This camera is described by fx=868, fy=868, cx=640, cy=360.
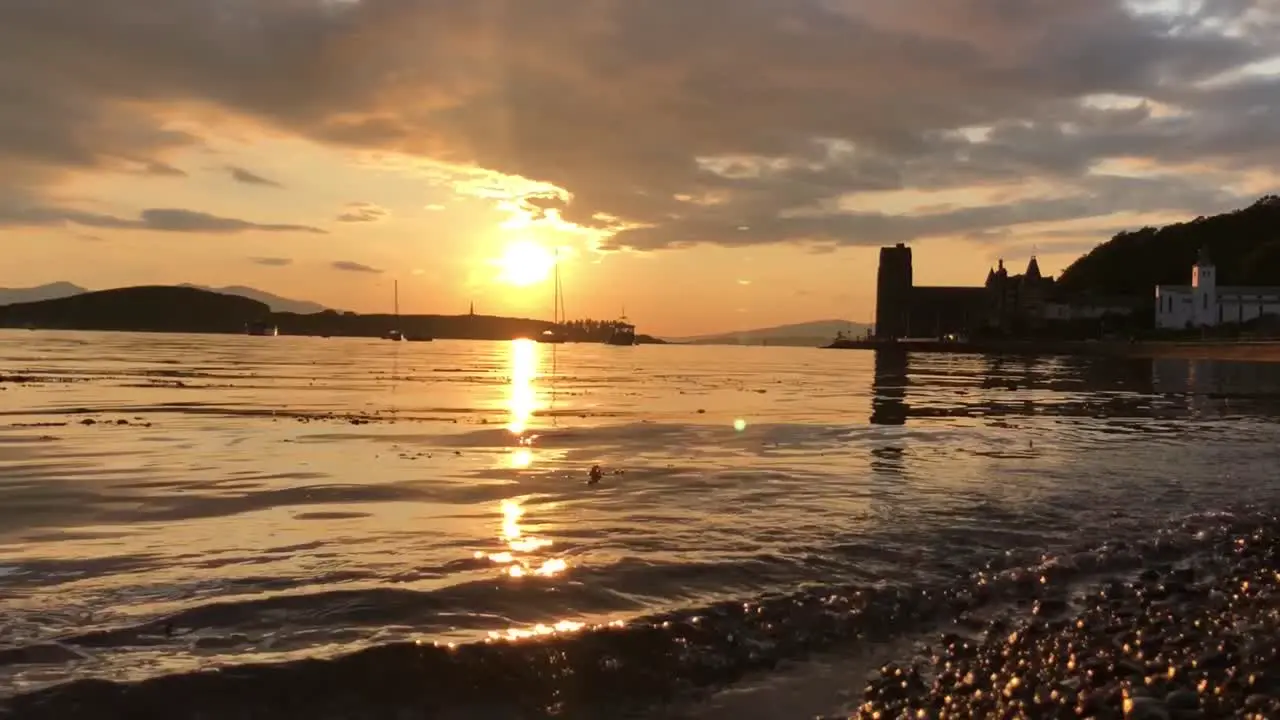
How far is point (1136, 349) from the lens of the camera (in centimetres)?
11500

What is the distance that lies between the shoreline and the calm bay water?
81.1 meters

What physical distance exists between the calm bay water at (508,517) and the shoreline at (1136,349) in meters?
81.1

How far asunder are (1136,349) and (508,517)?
12410 cm

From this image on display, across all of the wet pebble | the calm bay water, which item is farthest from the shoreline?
the wet pebble

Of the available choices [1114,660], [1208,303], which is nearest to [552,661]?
[1114,660]

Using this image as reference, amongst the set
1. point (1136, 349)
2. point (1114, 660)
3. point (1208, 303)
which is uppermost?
point (1208, 303)

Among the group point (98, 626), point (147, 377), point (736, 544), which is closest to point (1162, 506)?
point (736, 544)

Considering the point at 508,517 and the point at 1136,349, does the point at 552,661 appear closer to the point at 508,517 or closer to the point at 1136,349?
the point at 508,517

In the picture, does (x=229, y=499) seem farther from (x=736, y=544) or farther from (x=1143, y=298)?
(x=1143, y=298)

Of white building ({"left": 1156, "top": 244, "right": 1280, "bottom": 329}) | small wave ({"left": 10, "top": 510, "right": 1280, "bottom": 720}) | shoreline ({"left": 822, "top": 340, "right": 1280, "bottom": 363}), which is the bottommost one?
small wave ({"left": 10, "top": 510, "right": 1280, "bottom": 720})

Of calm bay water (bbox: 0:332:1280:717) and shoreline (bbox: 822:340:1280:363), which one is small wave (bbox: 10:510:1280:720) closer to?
calm bay water (bbox: 0:332:1280:717)

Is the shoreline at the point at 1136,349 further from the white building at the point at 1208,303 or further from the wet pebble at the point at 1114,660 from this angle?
the wet pebble at the point at 1114,660

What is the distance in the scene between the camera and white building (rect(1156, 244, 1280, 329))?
145m

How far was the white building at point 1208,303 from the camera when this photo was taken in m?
145
